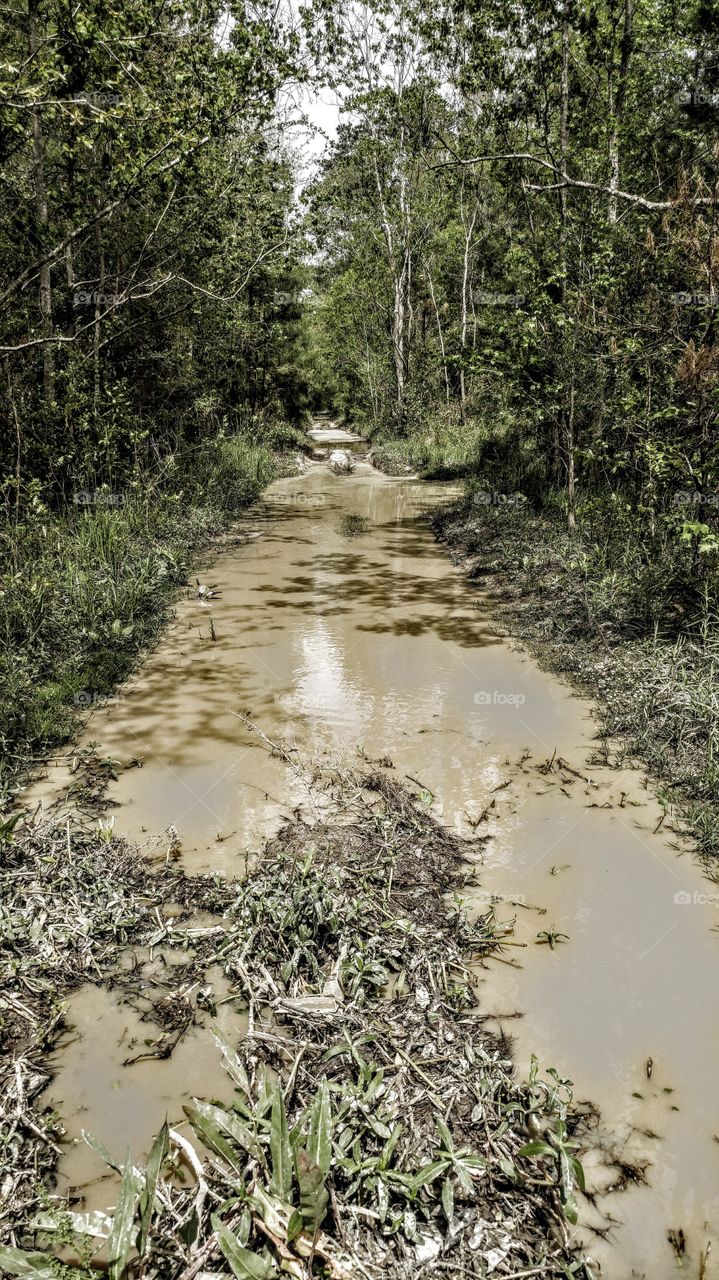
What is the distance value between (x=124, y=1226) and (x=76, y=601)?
18.3 ft

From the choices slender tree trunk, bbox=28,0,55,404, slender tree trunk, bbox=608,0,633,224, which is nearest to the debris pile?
slender tree trunk, bbox=28,0,55,404

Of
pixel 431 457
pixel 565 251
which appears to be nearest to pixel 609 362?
pixel 565 251

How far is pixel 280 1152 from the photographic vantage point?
7.31ft

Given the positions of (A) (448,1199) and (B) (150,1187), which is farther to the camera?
(A) (448,1199)

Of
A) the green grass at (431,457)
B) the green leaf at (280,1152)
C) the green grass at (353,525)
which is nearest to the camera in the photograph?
the green leaf at (280,1152)

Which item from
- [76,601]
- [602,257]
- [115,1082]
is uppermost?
[602,257]

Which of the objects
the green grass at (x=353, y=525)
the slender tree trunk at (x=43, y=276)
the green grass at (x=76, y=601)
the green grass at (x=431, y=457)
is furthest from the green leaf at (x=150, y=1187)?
the green grass at (x=431, y=457)

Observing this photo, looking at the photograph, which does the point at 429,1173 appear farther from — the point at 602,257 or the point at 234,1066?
the point at 602,257

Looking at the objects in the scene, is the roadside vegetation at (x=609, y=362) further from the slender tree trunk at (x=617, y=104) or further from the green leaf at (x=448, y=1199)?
the green leaf at (x=448, y=1199)

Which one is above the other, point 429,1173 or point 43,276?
point 43,276

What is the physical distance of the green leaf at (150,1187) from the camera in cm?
201

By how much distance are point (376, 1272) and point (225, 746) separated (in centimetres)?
357

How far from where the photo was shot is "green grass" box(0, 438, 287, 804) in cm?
538

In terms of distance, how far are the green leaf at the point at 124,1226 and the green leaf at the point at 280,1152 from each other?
0.39 meters
